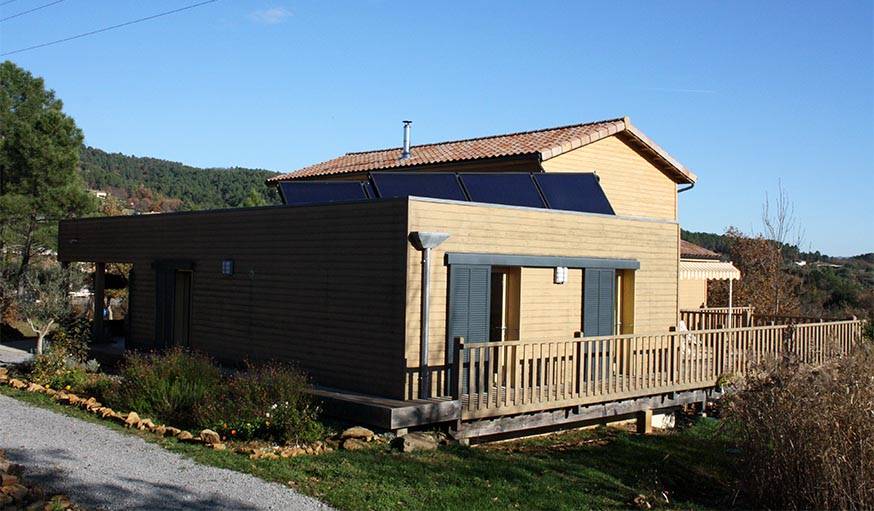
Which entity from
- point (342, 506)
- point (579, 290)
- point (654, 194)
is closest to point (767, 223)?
point (654, 194)

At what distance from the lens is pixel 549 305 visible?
14.1m

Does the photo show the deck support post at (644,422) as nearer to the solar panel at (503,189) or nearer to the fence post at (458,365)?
the solar panel at (503,189)

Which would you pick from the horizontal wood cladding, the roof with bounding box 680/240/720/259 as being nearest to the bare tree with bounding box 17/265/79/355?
the horizontal wood cladding

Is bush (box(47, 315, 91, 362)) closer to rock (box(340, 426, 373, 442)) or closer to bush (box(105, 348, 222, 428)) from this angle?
bush (box(105, 348, 222, 428))

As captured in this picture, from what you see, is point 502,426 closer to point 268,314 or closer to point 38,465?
point 268,314

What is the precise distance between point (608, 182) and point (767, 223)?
1003 cm

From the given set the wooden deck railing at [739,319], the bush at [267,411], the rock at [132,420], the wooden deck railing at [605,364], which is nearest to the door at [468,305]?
the wooden deck railing at [605,364]

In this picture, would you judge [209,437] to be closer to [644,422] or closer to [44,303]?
[644,422]

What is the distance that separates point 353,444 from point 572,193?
315 inches

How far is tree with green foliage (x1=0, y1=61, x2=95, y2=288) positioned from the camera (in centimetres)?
2838

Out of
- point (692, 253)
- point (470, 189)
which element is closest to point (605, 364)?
point (470, 189)

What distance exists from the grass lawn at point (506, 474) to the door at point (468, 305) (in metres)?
1.59

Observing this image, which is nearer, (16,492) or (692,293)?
(16,492)

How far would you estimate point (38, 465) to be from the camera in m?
8.48
